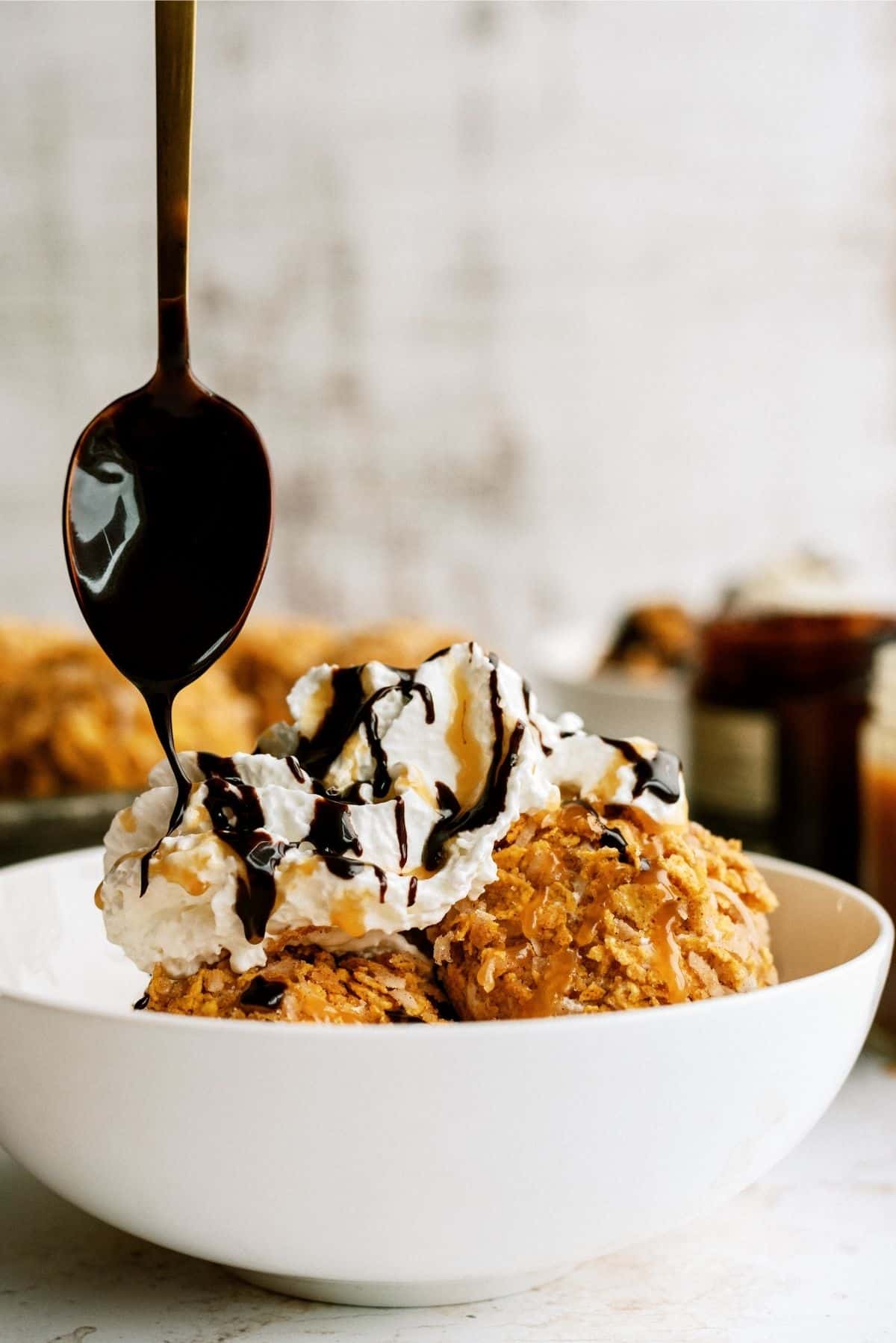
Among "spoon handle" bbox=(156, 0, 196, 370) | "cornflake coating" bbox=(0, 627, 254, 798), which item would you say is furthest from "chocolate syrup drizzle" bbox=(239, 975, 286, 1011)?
"cornflake coating" bbox=(0, 627, 254, 798)

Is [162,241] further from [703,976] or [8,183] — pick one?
[8,183]

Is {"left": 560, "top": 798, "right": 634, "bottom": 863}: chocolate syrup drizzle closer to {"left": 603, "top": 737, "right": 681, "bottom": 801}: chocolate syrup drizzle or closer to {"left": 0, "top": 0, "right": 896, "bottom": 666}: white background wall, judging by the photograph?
{"left": 603, "top": 737, "right": 681, "bottom": 801}: chocolate syrup drizzle

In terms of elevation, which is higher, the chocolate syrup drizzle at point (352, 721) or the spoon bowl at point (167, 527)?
the spoon bowl at point (167, 527)

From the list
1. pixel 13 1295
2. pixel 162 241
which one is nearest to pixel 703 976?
pixel 13 1295

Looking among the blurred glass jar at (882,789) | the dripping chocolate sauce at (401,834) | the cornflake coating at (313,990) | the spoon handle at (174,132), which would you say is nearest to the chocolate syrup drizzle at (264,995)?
the cornflake coating at (313,990)

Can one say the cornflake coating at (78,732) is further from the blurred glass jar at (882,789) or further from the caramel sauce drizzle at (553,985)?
the caramel sauce drizzle at (553,985)

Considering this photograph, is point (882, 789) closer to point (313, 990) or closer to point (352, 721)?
point (352, 721)
